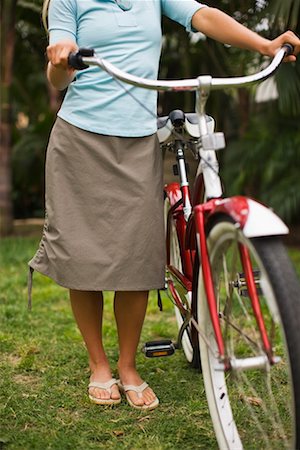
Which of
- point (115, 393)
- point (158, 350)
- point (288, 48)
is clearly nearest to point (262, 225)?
point (288, 48)

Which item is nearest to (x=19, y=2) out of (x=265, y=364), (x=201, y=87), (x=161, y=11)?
(x=161, y=11)

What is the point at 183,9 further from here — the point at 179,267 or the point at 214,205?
the point at 179,267

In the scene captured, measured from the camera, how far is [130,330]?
266cm

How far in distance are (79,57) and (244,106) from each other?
21.0 feet

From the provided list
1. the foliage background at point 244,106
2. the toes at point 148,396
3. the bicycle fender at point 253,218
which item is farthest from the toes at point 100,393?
the foliage background at point 244,106

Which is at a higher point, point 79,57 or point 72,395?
point 79,57

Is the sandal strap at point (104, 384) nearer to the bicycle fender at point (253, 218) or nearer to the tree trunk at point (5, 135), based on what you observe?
the bicycle fender at point (253, 218)

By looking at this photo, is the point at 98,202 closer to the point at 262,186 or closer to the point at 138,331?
the point at 138,331

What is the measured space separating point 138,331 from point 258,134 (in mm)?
5339

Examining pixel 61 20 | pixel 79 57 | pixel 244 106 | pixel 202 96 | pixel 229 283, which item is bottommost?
pixel 244 106

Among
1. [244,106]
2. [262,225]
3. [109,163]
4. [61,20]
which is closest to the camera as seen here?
[262,225]

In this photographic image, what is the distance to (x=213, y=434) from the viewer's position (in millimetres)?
2307

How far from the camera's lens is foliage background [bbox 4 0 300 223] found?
17.5 ft

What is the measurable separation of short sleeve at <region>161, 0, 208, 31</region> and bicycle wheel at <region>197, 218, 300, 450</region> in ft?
2.82
